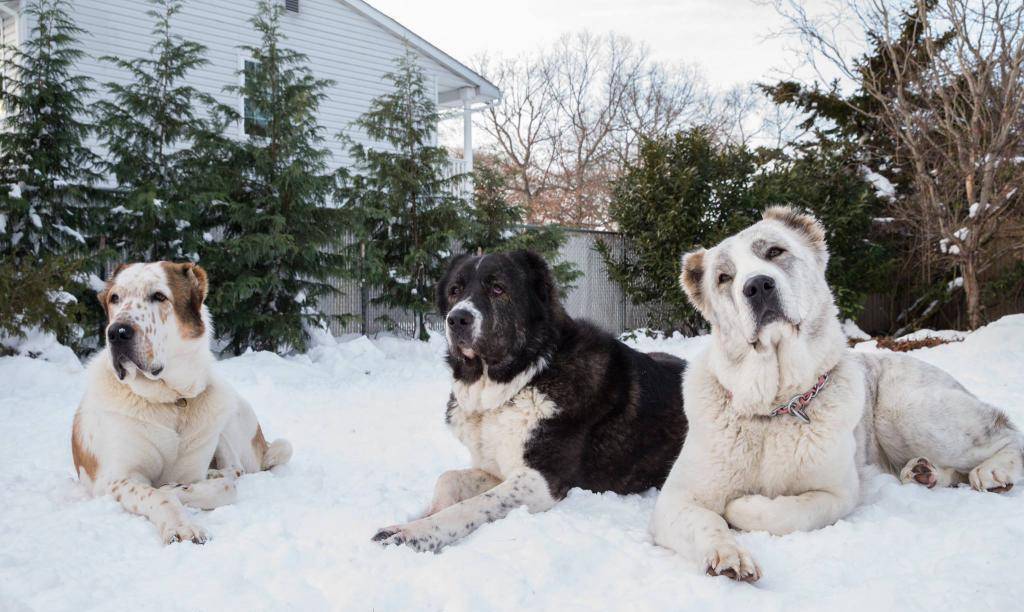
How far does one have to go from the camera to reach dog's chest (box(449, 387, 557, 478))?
3.72m

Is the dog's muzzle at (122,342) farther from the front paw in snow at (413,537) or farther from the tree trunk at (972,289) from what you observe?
the tree trunk at (972,289)

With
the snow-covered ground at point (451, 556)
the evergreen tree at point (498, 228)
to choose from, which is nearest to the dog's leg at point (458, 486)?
the snow-covered ground at point (451, 556)

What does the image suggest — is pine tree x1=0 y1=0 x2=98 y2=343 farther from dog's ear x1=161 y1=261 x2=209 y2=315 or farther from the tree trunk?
the tree trunk

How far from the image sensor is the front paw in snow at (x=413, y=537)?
116 inches

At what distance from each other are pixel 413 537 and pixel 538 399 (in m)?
1.08

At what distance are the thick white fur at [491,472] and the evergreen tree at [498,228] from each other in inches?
353

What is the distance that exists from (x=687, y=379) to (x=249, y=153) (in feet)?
29.3

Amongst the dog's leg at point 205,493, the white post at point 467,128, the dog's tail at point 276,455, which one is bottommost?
the dog's tail at point 276,455

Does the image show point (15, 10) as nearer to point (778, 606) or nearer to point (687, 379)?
point (687, 379)

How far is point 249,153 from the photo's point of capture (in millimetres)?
10656

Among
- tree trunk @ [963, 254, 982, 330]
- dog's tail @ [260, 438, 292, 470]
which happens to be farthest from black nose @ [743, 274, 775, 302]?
tree trunk @ [963, 254, 982, 330]

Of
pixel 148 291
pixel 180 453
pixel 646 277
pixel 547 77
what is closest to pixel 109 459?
pixel 180 453

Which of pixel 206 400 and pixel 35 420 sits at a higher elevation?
pixel 206 400

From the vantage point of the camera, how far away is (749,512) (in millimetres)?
2904
